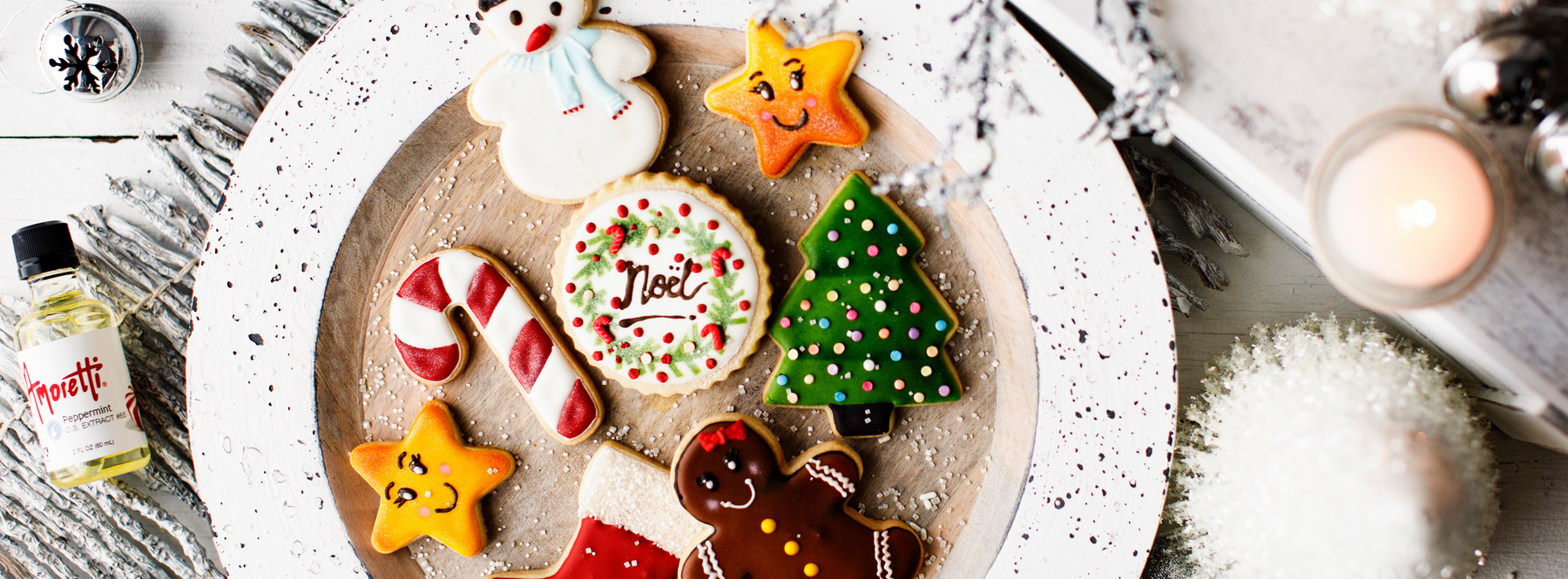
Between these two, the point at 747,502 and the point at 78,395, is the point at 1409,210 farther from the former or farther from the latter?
the point at 78,395

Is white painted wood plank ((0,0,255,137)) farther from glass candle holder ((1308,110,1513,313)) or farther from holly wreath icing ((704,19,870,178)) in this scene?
glass candle holder ((1308,110,1513,313))

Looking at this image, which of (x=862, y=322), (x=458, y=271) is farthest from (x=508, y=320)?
(x=862, y=322)

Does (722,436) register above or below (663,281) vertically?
below

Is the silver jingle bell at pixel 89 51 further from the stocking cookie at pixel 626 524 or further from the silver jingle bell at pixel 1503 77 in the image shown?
the silver jingle bell at pixel 1503 77

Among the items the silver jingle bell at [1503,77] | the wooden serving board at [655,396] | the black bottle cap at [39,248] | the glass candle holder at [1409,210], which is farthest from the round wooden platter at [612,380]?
the silver jingle bell at [1503,77]

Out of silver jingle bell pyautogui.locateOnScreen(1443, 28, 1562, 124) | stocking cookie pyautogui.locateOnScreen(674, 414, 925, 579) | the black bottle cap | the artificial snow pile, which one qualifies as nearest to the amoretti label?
the black bottle cap

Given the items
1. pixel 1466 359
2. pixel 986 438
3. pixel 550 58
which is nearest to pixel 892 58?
pixel 550 58
